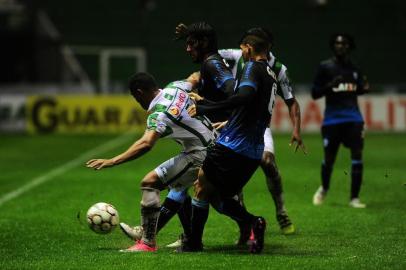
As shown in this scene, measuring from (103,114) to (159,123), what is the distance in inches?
833

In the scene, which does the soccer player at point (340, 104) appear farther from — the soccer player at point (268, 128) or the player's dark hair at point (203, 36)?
the player's dark hair at point (203, 36)

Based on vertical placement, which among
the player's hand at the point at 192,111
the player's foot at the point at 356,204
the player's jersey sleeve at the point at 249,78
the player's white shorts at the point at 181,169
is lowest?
the player's foot at the point at 356,204

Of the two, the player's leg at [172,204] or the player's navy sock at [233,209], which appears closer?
the player's navy sock at [233,209]

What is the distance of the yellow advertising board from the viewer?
28.6m

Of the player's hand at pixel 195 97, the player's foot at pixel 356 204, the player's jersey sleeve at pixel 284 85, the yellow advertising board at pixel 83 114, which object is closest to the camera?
the player's hand at pixel 195 97

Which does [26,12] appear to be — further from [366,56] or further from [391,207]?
[391,207]

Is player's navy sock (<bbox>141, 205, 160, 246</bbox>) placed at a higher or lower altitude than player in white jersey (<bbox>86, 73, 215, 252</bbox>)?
lower

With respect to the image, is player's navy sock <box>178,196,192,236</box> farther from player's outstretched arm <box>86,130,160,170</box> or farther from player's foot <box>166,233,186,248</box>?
player's outstretched arm <box>86,130,160,170</box>

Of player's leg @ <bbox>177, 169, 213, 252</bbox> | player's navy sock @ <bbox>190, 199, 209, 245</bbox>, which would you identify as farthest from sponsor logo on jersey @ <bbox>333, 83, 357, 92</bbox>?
player's navy sock @ <bbox>190, 199, 209, 245</bbox>

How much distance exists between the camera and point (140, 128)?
28.8m

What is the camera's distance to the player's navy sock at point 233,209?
337 inches

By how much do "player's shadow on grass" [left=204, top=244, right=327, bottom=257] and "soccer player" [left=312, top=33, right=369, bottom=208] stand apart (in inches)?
148

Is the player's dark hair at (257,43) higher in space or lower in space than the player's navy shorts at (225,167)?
higher

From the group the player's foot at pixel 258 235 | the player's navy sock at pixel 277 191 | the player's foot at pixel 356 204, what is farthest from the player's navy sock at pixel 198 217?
the player's foot at pixel 356 204
